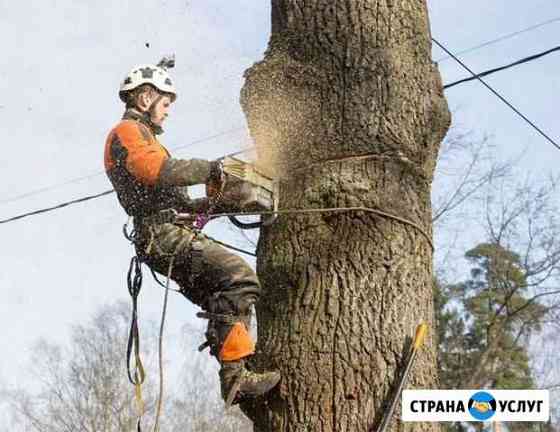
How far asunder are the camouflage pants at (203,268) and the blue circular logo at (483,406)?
3.40 feet

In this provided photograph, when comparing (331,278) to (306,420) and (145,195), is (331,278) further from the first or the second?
(145,195)

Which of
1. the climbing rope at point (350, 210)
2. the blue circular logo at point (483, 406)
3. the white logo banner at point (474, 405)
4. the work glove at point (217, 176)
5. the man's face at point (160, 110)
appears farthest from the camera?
the man's face at point (160, 110)

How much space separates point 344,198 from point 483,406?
1040mm

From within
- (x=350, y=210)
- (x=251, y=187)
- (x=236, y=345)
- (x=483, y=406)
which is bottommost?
(x=483, y=406)

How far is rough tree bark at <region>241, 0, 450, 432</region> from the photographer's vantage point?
12.5 ft

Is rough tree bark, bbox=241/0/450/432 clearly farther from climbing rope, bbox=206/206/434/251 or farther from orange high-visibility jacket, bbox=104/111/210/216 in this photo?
orange high-visibility jacket, bbox=104/111/210/216

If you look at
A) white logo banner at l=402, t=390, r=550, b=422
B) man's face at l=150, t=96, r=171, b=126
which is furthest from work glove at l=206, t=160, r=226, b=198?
white logo banner at l=402, t=390, r=550, b=422

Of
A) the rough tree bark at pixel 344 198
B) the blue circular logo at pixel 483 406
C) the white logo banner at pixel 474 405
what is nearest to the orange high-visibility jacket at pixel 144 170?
the rough tree bark at pixel 344 198

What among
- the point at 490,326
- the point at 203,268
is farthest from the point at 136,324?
the point at 490,326

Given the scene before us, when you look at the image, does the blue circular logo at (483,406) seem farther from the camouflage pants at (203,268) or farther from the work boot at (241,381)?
the camouflage pants at (203,268)

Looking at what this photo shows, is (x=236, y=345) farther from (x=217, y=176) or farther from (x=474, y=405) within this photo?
(x=474, y=405)

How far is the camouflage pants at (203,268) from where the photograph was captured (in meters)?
4.14

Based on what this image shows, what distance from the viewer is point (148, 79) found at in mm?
4684

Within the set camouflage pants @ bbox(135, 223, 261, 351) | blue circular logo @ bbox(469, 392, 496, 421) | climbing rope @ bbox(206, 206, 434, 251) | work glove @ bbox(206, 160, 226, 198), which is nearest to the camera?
blue circular logo @ bbox(469, 392, 496, 421)
